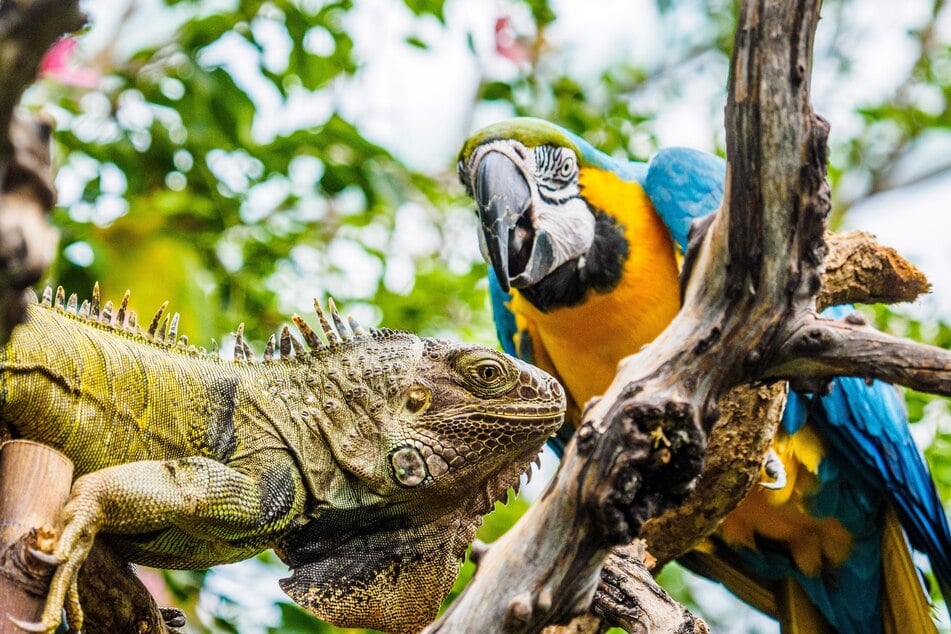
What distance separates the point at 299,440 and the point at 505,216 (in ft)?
6.00

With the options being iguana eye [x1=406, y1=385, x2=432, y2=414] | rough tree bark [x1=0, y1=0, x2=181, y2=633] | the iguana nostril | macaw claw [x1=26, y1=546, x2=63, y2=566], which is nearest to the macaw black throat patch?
iguana eye [x1=406, y1=385, x2=432, y2=414]

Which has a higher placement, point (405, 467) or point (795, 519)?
point (405, 467)

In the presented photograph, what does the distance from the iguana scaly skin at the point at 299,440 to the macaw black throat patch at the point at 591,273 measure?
1.66 meters

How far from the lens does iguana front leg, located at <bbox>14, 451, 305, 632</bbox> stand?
2443 mm

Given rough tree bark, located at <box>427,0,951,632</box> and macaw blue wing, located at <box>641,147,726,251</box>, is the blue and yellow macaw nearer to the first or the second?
macaw blue wing, located at <box>641,147,726,251</box>

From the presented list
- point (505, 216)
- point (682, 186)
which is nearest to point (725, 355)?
point (505, 216)

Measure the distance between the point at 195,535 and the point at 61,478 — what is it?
384 millimetres

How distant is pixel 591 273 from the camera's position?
193 inches

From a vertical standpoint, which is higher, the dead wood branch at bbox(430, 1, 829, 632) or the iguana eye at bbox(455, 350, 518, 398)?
the dead wood branch at bbox(430, 1, 829, 632)

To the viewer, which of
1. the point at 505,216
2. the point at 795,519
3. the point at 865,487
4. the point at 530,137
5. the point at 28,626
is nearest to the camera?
the point at 28,626

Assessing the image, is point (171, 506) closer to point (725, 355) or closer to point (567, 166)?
point (725, 355)

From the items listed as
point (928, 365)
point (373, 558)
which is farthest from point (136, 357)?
point (928, 365)

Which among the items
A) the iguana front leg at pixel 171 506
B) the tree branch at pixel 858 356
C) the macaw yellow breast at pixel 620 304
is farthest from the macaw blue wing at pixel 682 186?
the iguana front leg at pixel 171 506

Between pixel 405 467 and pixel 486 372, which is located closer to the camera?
pixel 405 467
